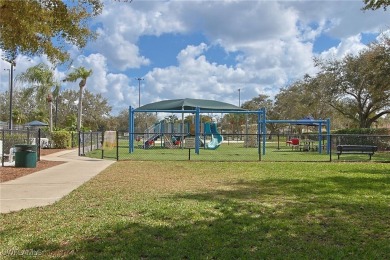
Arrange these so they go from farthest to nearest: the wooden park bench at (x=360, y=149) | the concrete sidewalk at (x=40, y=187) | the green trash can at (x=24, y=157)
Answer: the wooden park bench at (x=360, y=149)
the green trash can at (x=24, y=157)
the concrete sidewalk at (x=40, y=187)

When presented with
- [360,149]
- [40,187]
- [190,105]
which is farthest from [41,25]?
[190,105]

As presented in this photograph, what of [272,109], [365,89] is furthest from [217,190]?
[272,109]

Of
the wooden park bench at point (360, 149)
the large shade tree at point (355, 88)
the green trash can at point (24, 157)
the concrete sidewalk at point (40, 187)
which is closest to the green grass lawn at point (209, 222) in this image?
the concrete sidewalk at point (40, 187)

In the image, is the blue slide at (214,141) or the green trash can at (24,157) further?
the blue slide at (214,141)

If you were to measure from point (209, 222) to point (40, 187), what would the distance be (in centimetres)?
578

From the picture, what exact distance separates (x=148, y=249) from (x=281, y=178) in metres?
8.16

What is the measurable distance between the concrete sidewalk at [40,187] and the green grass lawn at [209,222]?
0.45 m

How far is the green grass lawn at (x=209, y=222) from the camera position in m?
4.97

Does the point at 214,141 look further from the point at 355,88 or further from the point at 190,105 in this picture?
the point at 355,88

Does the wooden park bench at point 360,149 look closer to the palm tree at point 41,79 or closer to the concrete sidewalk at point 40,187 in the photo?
the concrete sidewalk at point 40,187

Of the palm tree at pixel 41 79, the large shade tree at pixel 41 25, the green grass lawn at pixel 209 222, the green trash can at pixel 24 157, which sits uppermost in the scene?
the palm tree at pixel 41 79

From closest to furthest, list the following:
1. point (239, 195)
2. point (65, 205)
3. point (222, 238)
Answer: point (222, 238), point (65, 205), point (239, 195)

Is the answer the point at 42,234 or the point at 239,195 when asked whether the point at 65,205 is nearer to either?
the point at 42,234

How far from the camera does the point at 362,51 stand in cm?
4038
